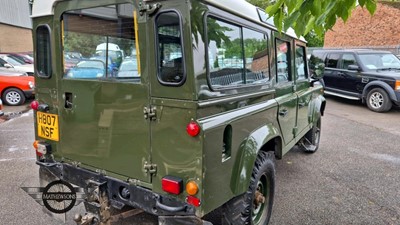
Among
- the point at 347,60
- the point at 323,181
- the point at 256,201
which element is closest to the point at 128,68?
the point at 256,201

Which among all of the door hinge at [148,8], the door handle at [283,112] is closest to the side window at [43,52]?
the door hinge at [148,8]

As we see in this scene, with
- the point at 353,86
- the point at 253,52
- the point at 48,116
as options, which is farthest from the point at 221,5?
the point at 353,86

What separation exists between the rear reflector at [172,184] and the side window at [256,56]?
1.20m

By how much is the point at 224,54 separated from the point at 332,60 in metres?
10.2

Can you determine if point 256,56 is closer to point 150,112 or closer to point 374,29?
point 150,112

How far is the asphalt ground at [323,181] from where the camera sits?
3.55 meters

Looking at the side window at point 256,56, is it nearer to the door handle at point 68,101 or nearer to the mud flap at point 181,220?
the mud flap at point 181,220

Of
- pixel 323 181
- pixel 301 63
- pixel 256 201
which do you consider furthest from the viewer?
pixel 301 63

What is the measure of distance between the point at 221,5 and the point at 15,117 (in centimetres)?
805

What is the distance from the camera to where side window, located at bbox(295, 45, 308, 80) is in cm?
464

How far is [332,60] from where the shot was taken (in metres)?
11.6

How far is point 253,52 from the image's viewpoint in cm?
312

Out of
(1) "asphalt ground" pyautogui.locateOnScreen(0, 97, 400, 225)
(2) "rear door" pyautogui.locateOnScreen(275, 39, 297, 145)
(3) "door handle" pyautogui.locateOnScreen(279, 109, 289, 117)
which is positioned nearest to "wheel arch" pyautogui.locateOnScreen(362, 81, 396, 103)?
(1) "asphalt ground" pyautogui.locateOnScreen(0, 97, 400, 225)

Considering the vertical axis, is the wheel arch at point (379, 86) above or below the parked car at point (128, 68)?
below
